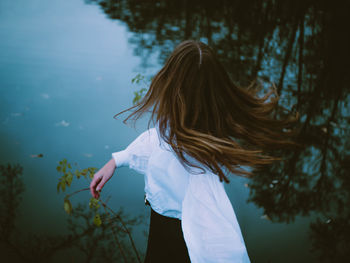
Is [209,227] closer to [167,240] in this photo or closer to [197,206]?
[197,206]

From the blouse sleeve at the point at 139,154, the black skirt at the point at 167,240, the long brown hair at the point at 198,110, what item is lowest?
the black skirt at the point at 167,240

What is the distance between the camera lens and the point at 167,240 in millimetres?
1382

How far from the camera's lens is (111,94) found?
11.9 feet

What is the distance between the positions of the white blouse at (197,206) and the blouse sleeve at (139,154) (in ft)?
0.19

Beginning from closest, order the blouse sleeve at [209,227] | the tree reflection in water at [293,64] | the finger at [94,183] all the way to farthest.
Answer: the blouse sleeve at [209,227] → the finger at [94,183] → the tree reflection in water at [293,64]

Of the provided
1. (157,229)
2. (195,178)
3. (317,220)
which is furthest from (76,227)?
(317,220)

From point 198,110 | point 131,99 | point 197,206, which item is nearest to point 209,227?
point 197,206

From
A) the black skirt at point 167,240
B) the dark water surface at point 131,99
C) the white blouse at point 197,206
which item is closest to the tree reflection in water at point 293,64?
the dark water surface at point 131,99

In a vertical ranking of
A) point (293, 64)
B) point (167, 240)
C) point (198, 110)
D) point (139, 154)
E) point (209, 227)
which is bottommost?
point (167, 240)

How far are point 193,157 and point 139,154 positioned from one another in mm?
364

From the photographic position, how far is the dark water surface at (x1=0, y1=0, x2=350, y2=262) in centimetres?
265

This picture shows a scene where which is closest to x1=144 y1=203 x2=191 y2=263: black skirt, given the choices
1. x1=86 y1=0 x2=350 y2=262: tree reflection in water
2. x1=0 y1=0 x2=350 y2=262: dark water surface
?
x1=0 y1=0 x2=350 y2=262: dark water surface

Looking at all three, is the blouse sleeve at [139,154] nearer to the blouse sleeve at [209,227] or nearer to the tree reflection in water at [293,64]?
the blouse sleeve at [209,227]

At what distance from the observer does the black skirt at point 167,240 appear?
1.35 m
